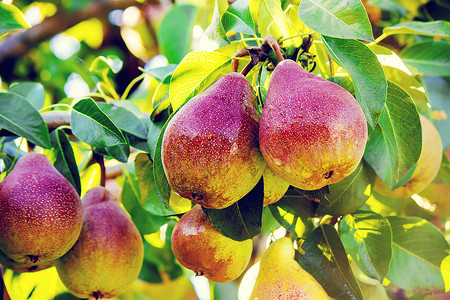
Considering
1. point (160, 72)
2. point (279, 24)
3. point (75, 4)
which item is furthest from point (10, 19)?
point (75, 4)

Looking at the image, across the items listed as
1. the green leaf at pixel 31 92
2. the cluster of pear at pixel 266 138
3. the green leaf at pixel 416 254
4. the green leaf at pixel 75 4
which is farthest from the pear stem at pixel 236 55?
the green leaf at pixel 75 4

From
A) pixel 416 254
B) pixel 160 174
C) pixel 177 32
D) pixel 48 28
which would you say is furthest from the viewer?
pixel 48 28

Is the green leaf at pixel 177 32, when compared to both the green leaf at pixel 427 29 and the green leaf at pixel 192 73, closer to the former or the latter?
the green leaf at pixel 192 73

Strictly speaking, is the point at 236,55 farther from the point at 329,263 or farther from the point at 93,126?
the point at 329,263

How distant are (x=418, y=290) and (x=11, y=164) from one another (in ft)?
3.54

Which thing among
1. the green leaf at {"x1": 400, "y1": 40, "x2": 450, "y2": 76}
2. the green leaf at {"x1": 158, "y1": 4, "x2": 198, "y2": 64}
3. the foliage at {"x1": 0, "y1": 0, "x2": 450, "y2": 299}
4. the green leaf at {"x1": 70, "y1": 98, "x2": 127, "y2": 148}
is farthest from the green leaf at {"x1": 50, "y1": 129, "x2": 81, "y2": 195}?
the green leaf at {"x1": 400, "y1": 40, "x2": 450, "y2": 76}

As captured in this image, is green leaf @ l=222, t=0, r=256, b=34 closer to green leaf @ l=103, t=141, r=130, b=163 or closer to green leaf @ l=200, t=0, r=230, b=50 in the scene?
green leaf @ l=200, t=0, r=230, b=50

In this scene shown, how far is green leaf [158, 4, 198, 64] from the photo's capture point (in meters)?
1.14

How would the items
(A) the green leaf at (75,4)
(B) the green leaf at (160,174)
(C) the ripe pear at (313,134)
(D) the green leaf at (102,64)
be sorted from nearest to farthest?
1. (C) the ripe pear at (313,134)
2. (B) the green leaf at (160,174)
3. (D) the green leaf at (102,64)
4. (A) the green leaf at (75,4)

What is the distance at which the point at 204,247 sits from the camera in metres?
0.79

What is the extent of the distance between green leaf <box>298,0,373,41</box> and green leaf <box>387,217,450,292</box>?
624 mm

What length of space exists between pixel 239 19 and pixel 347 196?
0.44 metres

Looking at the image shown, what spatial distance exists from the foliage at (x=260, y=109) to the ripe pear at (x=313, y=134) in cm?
6

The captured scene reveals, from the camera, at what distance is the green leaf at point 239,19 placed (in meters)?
0.77
